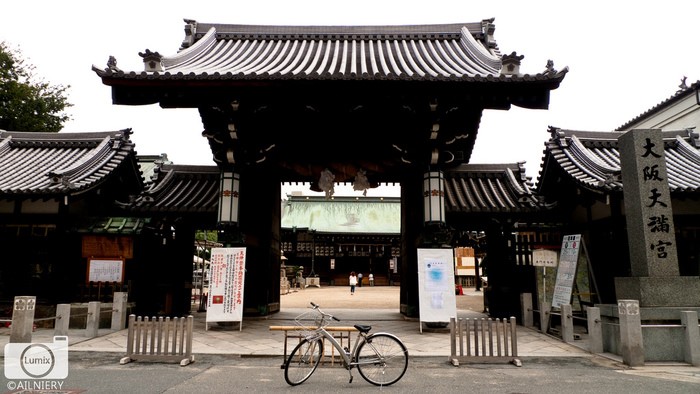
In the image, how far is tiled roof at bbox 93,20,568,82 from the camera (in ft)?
34.3

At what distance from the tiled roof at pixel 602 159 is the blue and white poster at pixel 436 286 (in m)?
4.24

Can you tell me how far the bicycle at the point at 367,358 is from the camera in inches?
259

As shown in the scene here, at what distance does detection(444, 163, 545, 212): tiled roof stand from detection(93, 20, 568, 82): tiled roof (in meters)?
4.09

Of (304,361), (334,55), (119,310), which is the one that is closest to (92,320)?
(119,310)

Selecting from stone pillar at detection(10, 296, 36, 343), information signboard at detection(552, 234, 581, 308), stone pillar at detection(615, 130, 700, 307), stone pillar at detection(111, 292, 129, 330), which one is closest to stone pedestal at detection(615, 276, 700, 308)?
stone pillar at detection(615, 130, 700, 307)

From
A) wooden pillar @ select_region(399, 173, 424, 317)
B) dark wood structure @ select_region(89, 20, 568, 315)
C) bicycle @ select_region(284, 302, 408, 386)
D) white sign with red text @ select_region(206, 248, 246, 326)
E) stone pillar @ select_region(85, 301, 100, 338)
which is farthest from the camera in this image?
wooden pillar @ select_region(399, 173, 424, 317)

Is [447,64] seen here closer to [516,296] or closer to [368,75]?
[368,75]

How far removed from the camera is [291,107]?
37.6 feet

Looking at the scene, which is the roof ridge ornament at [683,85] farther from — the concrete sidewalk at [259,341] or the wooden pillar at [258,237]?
the wooden pillar at [258,237]

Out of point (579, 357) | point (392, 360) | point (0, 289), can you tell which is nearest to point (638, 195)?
point (579, 357)

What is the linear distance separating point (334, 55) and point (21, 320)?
10655 millimetres

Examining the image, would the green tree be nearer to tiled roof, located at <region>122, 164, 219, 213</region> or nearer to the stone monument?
tiled roof, located at <region>122, 164, 219, 213</region>

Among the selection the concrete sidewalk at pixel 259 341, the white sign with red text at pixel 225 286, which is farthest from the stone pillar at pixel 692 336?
the white sign with red text at pixel 225 286

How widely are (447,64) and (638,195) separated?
6.37m
